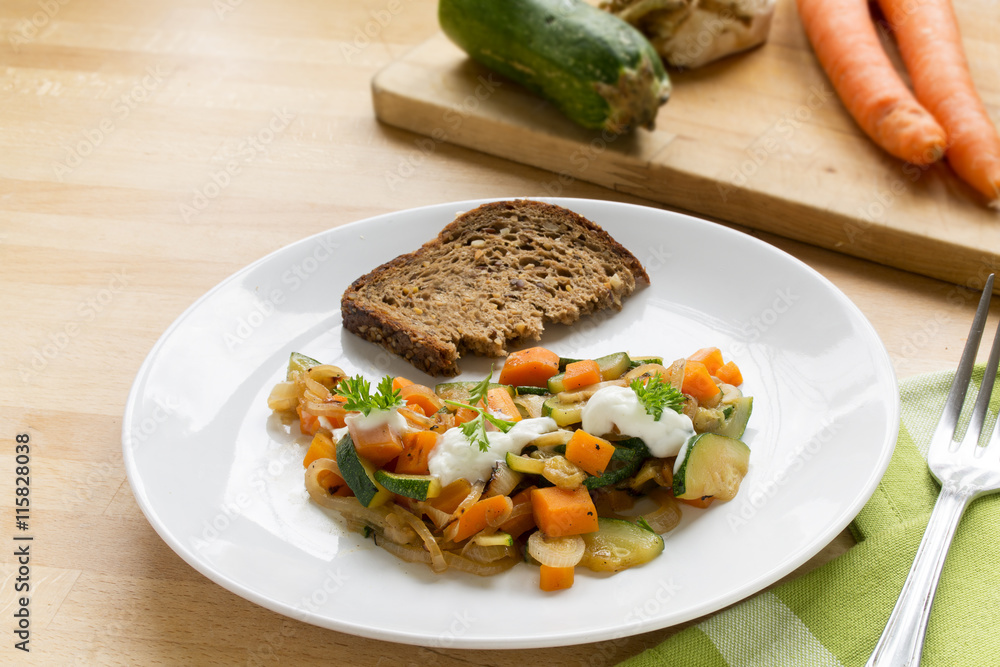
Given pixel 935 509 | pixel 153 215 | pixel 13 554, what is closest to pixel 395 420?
pixel 13 554

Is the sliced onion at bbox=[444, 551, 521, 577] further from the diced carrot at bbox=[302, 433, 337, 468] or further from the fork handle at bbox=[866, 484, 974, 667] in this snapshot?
the fork handle at bbox=[866, 484, 974, 667]

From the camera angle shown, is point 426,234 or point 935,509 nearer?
point 935,509

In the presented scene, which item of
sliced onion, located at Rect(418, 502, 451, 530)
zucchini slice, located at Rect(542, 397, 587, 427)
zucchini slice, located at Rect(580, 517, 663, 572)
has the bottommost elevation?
zucchini slice, located at Rect(580, 517, 663, 572)

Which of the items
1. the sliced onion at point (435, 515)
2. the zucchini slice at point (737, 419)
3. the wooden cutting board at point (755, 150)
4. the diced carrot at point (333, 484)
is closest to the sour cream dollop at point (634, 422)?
the zucchini slice at point (737, 419)

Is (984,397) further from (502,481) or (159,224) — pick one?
(159,224)

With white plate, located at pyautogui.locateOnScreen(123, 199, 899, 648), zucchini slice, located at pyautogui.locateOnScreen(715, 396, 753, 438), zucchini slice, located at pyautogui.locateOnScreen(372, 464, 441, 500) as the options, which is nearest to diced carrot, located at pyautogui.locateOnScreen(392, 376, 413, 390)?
white plate, located at pyautogui.locateOnScreen(123, 199, 899, 648)

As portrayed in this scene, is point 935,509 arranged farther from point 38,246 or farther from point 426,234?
point 38,246

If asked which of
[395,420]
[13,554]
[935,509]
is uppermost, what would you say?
[395,420]
